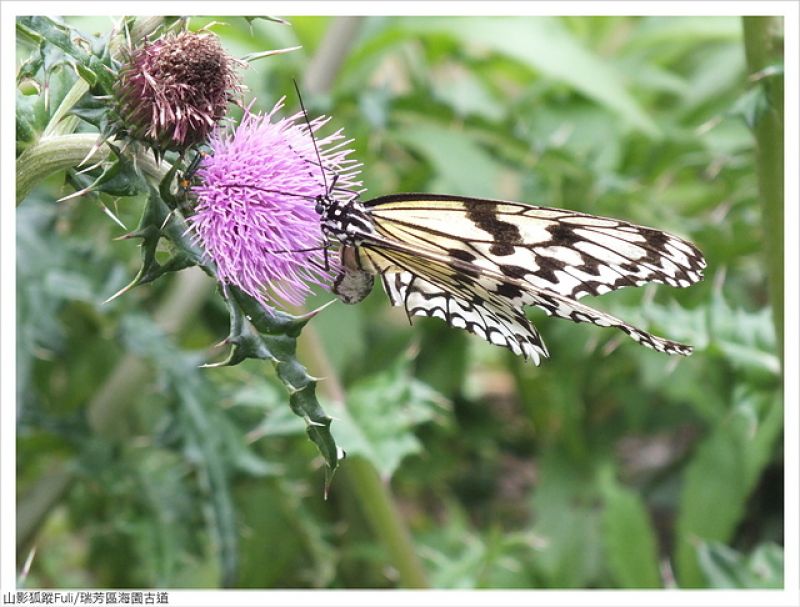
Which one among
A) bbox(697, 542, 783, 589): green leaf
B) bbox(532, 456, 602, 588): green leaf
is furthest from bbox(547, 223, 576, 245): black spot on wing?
bbox(532, 456, 602, 588): green leaf

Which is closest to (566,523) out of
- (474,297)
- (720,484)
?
(720,484)

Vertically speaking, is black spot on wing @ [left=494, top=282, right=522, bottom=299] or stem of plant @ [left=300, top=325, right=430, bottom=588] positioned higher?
black spot on wing @ [left=494, top=282, right=522, bottom=299]

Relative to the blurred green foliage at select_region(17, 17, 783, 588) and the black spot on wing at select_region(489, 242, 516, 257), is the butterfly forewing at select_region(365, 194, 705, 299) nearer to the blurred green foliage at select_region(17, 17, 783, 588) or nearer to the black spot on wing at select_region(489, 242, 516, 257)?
the black spot on wing at select_region(489, 242, 516, 257)

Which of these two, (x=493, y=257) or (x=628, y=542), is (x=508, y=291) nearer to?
(x=493, y=257)

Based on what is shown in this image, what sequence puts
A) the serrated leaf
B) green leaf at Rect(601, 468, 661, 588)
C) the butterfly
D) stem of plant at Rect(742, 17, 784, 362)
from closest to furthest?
the serrated leaf < the butterfly < stem of plant at Rect(742, 17, 784, 362) < green leaf at Rect(601, 468, 661, 588)

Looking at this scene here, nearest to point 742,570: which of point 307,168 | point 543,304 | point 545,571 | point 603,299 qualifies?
point 545,571

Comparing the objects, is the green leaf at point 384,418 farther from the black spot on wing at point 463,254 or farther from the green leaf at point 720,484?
the green leaf at point 720,484

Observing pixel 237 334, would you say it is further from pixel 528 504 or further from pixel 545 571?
pixel 528 504
